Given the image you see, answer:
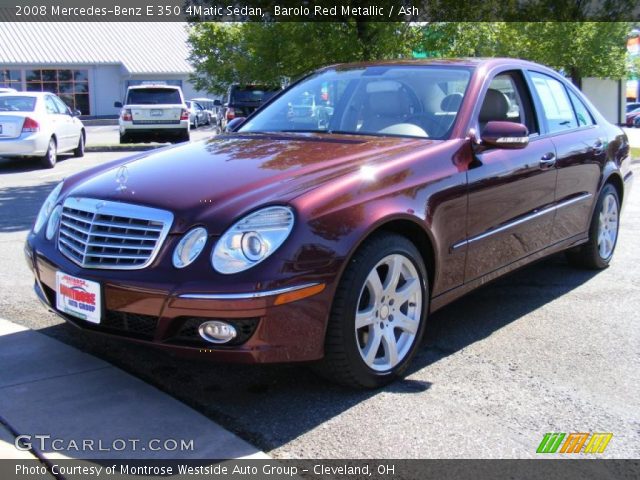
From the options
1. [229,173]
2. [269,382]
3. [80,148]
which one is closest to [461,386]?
[269,382]

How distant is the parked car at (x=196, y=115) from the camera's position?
36969 mm

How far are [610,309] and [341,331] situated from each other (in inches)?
101

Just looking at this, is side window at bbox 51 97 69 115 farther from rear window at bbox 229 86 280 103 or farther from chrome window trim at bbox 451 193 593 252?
chrome window trim at bbox 451 193 593 252

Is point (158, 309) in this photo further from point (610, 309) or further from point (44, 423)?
point (610, 309)

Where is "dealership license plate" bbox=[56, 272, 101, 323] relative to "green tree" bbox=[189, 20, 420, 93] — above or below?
below

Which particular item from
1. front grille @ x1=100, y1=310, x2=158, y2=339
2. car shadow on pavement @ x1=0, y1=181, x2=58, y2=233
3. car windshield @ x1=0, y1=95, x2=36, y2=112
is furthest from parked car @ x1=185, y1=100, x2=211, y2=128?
front grille @ x1=100, y1=310, x2=158, y2=339

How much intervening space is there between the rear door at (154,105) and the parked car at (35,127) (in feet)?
9.80

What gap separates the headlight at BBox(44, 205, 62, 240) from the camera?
3868mm

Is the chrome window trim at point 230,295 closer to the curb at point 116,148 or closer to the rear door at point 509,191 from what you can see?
the rear door at point 509,191

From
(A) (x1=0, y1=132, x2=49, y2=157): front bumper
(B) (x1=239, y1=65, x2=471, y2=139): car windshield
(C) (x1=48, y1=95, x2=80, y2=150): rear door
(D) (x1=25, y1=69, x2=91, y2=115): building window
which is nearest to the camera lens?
(B) (x1=239, y1=65, x2=471, y2=139): car windshield

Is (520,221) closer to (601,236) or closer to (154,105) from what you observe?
(601,236)

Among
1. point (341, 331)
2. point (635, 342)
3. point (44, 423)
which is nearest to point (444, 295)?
point (341, 331)

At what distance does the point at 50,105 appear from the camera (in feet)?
Result: 50.3

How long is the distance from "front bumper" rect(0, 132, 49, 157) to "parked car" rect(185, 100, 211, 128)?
881 inches
